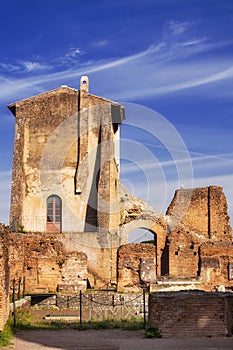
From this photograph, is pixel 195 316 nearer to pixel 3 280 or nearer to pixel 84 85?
pixel 3 280

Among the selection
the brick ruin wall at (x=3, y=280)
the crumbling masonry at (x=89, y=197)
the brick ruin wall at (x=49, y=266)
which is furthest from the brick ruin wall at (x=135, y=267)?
the brick ruin wall at (x=3, y=280)

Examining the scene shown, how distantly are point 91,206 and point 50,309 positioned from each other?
9330 mm

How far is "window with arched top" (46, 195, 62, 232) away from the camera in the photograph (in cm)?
2869

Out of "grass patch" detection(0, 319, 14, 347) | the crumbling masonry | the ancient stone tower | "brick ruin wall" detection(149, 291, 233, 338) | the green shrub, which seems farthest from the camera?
the ancient stone tower

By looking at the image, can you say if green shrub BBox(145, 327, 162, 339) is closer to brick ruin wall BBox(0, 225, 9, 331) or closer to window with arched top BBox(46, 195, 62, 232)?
brick ruin wall BBox(0, 225, 9, 331)

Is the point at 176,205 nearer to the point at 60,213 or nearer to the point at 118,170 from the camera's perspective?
the point at 118,170

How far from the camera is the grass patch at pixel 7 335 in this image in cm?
1143

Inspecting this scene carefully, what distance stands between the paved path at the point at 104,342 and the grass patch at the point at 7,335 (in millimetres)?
144

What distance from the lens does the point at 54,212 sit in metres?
28.9

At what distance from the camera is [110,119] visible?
28719 millimetres

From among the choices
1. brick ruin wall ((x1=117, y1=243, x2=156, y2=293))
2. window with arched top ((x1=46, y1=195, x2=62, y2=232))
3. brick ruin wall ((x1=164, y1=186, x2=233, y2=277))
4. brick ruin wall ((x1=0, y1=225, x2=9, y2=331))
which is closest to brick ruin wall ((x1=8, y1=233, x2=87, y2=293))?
brick ruin wall ((x1=117, y1=243, x2=156, y2=293))

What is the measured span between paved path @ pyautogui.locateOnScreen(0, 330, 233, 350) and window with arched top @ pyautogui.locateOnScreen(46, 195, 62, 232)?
1537 centimetres

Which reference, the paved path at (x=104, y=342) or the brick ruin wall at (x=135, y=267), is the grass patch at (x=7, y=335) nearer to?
the paved path at (x=104, y=342)

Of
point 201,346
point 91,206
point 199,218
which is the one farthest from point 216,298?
point 199,218
